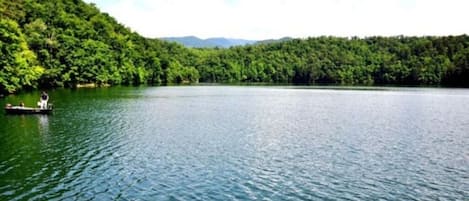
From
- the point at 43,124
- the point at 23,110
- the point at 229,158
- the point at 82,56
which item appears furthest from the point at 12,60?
the point at 229,158

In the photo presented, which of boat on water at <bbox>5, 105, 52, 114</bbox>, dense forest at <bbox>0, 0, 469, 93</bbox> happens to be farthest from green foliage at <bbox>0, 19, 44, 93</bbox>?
boat on water at <bbox>5, 105, 52, 114</bbox>

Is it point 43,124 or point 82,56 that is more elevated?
point 82,56

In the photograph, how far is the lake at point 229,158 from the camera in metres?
20.5

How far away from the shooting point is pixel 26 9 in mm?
111625

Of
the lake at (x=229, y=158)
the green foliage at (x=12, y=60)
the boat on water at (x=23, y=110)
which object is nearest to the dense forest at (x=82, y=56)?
the green foliage at (x=12, y=60)

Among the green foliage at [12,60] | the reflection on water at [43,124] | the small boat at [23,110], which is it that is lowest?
the reflection on water at [43,124]

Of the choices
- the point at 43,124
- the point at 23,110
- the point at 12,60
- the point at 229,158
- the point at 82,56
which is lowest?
the point at 229,158

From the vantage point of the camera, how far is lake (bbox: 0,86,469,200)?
20.5 meters

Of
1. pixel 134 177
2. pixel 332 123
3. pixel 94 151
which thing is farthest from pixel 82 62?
pixel 134 177

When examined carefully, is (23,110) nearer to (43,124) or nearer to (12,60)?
(43,124)

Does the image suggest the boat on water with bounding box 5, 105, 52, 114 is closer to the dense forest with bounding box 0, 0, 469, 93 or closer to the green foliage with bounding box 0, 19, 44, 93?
the green foliage with bounding box 0, 19, 44, 93

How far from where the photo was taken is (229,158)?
91.1 ft

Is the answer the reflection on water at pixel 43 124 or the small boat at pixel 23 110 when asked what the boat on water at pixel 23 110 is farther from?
the reflection on water at pixel 43 124

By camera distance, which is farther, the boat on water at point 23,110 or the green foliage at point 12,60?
the green foliage at point 12,60
